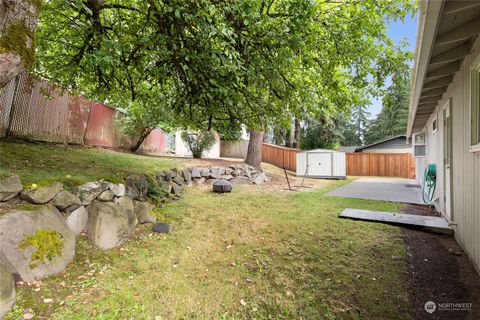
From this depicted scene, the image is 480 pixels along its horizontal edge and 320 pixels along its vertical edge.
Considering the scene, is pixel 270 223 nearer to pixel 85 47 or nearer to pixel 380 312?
pixel 380 312

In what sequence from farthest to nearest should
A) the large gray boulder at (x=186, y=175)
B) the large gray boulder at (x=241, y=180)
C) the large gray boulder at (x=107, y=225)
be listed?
the large gray boulder at (x=241, y=180), the large gray boulder at (x=186, y=175), the large gray boulder at (x=107, y=225)

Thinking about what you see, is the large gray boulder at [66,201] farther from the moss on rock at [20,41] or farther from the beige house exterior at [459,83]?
the beige house exterior at [459,83]

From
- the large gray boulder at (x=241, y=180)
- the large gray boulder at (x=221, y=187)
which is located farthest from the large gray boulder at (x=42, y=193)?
the large gray boulder at (x=241, y=180)

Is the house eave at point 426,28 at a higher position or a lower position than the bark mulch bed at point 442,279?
higher

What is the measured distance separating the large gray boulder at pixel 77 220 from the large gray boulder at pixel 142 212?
0.98 metres

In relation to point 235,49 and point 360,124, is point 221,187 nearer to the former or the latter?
point 235,49

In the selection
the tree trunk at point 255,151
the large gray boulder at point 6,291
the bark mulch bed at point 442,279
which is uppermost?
the tree trunk at point 255,151

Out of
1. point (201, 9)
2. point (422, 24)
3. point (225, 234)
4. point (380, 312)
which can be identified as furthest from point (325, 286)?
point (201, 9)

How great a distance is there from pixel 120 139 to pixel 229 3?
7517 mm

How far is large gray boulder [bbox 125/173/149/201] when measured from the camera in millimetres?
4358

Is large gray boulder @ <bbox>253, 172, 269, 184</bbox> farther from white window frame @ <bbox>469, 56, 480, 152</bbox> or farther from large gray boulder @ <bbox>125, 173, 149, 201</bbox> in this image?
white window frame @ <bbox>469, 56, 480, 152</bbox>

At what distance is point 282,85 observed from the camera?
430cm

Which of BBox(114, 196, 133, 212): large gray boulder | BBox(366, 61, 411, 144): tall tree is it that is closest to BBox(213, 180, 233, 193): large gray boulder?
BBox(114, 196, 133, 212): large gray boulder

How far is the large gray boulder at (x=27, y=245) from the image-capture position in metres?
2.16
